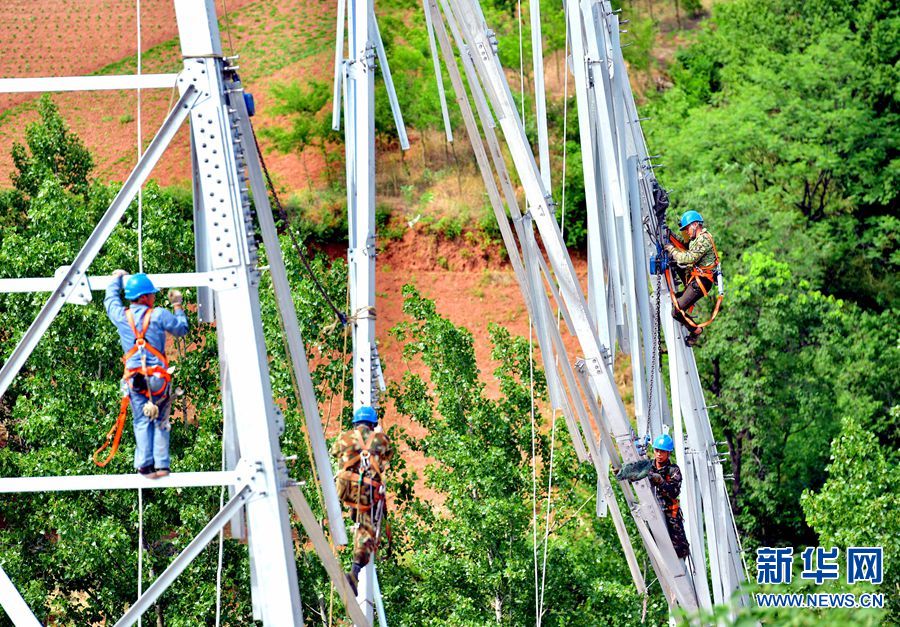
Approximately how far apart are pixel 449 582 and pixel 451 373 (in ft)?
13.2

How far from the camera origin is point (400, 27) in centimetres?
4884

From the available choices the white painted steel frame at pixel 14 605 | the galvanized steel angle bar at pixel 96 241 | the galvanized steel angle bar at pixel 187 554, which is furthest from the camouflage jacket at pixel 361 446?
the galvanized steel angle bar at pixel 96 241

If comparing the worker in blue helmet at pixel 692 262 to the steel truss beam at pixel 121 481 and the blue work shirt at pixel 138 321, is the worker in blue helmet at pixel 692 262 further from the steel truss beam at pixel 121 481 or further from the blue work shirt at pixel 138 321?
the steel truss beam at pixel 121 481

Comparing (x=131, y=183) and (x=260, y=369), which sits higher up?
(x=131, y=183)

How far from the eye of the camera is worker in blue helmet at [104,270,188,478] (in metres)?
11.5

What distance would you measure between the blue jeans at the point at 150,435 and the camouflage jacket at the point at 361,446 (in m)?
2.27

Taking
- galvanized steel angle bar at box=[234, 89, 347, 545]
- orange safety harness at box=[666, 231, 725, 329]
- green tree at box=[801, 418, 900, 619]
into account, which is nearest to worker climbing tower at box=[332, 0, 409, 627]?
galvanized steel angle bar at box=[234, 89, 347, 545]

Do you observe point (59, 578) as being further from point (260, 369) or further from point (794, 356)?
point (794, 356)

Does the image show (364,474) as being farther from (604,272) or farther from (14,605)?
(604,272)

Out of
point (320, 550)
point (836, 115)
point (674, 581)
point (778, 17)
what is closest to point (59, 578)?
point (674, 581)

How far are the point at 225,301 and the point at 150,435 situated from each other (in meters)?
1.17

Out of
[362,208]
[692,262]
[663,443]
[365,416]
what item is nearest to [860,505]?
[692,262]

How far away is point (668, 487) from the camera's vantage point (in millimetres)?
17266

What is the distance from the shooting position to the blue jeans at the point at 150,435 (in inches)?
452
